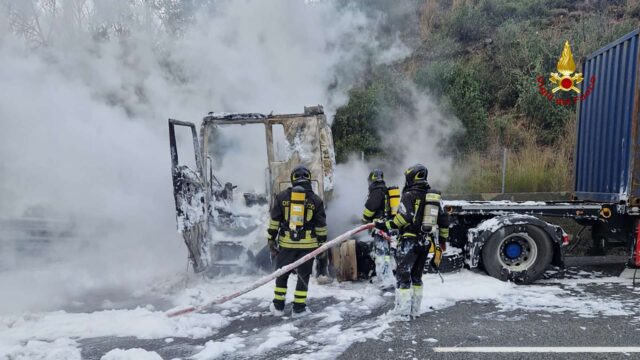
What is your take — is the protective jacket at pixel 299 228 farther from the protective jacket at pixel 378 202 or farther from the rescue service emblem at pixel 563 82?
the rescue service emblem at pixel 563 82

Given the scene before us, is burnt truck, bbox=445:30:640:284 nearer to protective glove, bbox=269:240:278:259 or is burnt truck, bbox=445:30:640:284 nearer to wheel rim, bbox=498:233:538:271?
wheel rim, bbox=498:233:538:271

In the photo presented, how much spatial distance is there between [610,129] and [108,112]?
7136 mm

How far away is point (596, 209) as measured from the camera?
6113mm

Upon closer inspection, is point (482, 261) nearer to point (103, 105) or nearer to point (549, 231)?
point (549, 231)

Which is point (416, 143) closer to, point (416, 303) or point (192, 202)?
point (192, 202)

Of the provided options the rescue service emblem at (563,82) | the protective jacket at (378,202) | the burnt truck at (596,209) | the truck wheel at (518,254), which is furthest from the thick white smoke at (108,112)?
the rescue service emblem at (563,82)

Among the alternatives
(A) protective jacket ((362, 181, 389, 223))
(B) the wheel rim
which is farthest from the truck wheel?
(A) protective jacket ((362, 181, 389, 223))

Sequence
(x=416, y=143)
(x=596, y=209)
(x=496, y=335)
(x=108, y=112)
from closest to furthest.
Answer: (x=496, y=335) < (x=596, y=209) < (x=108, y=112) < (x=416, y=143)

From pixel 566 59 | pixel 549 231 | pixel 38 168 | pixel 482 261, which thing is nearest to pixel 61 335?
pixel 38 168

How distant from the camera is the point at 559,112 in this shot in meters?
11.9

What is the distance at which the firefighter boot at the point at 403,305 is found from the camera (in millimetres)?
4469

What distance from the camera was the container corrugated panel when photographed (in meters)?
5.84

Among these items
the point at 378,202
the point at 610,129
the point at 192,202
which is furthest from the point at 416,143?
the point at 192,202

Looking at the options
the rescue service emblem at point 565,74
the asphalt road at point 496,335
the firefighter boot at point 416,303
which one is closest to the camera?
the asphalt road at point 496,335
